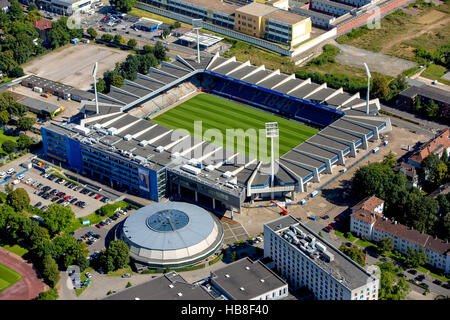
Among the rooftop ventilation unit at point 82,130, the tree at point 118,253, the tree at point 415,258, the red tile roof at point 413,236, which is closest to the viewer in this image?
the tree at point 118,253

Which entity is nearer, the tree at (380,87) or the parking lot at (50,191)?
the parking lot at (50,191)

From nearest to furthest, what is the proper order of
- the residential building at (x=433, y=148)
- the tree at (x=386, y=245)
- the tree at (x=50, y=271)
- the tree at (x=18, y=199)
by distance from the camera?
the tree at (x=50, y=271) < the tree at (x=386, y=245) < the tree at (x=18, y=199) < the residential building at (x=433, y=148)

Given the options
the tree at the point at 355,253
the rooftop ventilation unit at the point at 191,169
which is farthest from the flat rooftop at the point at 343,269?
the rooftop ventilation unit at the point at 191,169

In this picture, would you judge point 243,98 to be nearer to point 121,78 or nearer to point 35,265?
point 121,78

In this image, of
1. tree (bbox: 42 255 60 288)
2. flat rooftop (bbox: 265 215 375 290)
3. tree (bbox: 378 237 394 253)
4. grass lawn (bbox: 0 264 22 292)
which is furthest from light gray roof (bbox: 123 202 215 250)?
tree (bbox: 378 237 394 253)

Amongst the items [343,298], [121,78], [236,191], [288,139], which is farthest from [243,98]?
[343,298]

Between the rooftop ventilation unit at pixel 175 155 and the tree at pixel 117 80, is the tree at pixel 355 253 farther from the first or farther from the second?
the tree at pixel 117 80

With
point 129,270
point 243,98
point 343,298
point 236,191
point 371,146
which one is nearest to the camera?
point 343,298
